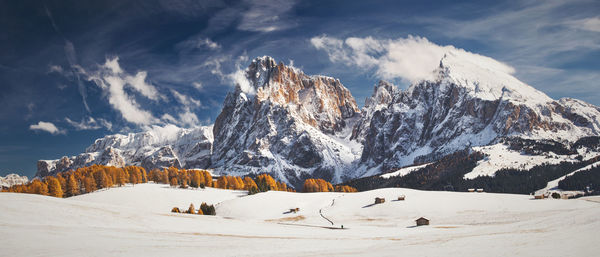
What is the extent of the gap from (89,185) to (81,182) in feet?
17.9

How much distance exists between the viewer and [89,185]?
122438mm

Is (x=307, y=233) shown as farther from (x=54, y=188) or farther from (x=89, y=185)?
(x=89, y=185)

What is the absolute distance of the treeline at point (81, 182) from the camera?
114 meters

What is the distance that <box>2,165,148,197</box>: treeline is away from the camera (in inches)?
4491

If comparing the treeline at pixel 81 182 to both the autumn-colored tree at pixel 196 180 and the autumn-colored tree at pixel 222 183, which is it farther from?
the autumn-colored tree at pixel 222 183

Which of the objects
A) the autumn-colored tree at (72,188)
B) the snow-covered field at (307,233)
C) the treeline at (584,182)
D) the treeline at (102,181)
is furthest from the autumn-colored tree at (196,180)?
the treeline at (584,182)

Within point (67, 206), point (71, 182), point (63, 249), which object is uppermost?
point (71, 182)

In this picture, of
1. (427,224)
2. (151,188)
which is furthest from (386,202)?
(151,188)

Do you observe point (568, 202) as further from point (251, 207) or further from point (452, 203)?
point (251, 207)

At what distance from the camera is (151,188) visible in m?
133

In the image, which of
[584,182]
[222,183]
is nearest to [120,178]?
[222,183]

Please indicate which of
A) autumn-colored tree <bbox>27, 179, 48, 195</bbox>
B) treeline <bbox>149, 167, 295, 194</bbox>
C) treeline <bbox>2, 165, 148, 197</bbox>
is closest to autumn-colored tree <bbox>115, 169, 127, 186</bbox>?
treeline <bbox>2, 165, 148, 197</bbox>

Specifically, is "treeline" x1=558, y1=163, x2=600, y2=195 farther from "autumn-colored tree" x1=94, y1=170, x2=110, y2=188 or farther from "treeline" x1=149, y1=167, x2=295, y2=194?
"autumn-colored tree" x1=94, y1=170, x2=110, y2=188

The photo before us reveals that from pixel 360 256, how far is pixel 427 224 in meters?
45.4
